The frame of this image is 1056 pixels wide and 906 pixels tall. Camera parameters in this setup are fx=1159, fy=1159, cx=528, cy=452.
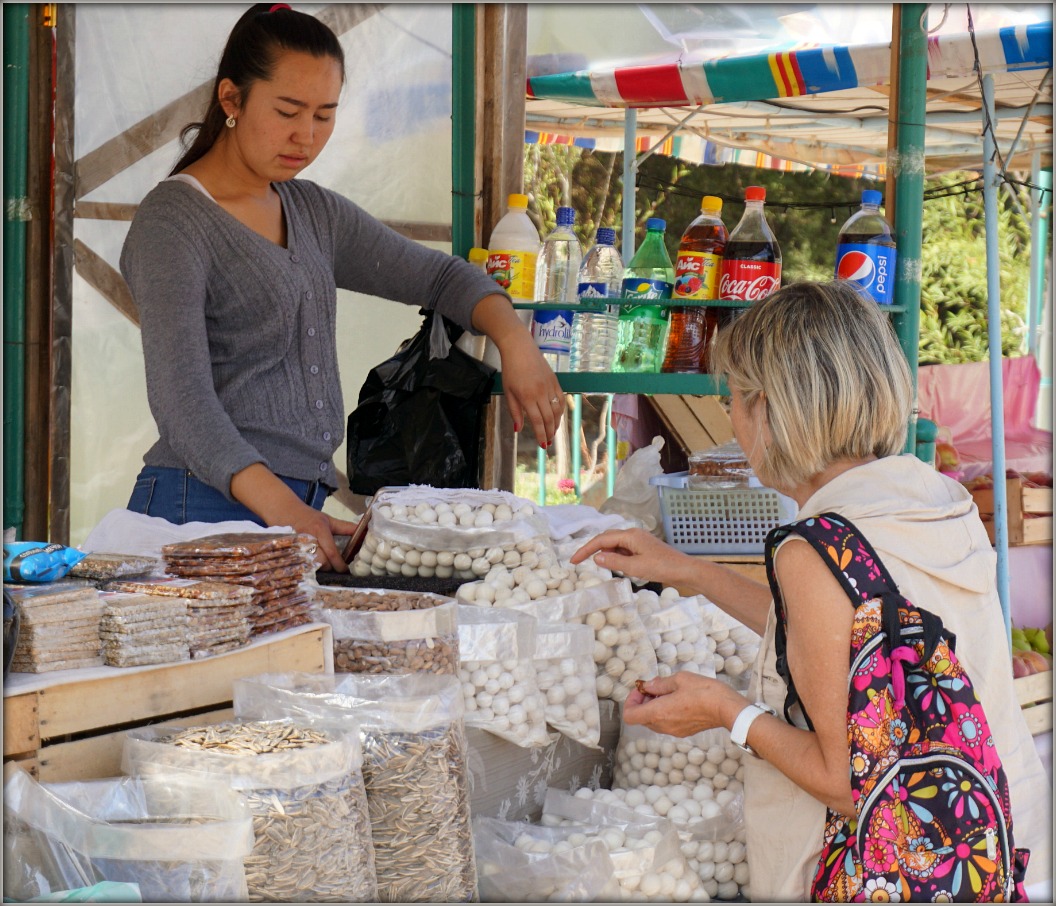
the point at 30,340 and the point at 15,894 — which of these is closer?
the point at 15,894

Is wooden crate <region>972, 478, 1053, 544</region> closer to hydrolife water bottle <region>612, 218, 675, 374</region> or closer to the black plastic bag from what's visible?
hydrolife water bottle <region>612, 218, 675, 374</region>

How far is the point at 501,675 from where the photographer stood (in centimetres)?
176

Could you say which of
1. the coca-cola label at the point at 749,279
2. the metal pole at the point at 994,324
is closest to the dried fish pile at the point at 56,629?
the coca-cola label at the point at 749,279

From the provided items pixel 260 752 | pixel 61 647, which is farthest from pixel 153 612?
pixel 260 752

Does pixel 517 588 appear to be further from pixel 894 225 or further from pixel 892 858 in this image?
pixel 894 225

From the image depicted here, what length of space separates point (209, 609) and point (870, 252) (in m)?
1.94

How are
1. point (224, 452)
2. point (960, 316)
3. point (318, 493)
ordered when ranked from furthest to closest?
point (960, 316) → point (318, 493) → point (224, 452)

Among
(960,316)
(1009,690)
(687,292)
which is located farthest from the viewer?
(960,316)

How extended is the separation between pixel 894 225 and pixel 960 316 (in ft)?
33.7

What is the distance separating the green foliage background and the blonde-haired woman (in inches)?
423

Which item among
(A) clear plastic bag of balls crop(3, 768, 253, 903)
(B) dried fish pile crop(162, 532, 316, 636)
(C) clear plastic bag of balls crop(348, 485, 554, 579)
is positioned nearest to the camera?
(A) clear plastic bag of balls crop(3, 768, 253, 903)

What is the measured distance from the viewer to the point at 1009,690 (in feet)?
4.97

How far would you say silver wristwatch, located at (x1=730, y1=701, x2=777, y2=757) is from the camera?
4.97ft

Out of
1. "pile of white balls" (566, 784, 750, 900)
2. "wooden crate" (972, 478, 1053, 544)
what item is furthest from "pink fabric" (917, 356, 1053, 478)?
"pile of white balls" (566, 784, 750, 900)
